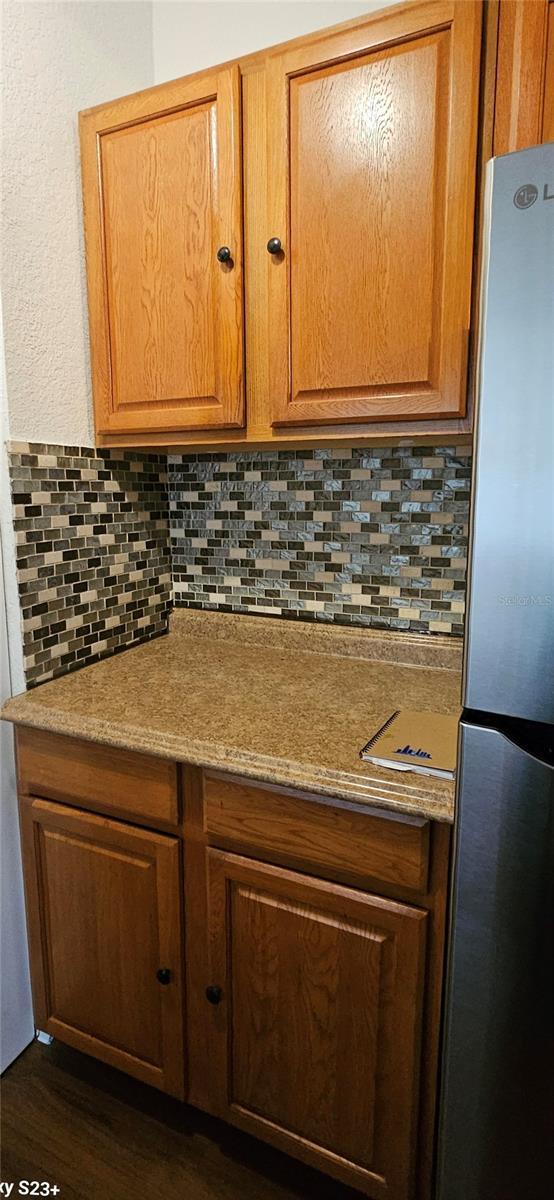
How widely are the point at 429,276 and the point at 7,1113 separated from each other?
5.95ft

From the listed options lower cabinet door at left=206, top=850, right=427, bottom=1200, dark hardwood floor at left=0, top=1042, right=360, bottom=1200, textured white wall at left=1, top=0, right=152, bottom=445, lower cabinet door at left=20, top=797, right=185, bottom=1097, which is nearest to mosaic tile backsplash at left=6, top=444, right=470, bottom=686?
textured white wall at left=1, top=0, right=152, bottom=445

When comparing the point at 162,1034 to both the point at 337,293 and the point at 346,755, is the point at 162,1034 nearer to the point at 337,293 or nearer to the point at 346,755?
the point at 346,755

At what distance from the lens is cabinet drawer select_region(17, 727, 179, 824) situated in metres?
1.15

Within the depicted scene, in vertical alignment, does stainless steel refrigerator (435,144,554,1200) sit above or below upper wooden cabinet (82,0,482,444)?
below

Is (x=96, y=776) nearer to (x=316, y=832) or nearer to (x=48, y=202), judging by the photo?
(x=316, y=832)

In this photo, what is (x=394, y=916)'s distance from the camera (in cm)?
96

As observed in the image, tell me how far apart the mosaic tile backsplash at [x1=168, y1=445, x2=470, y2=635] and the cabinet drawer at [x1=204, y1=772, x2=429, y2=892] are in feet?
2.02

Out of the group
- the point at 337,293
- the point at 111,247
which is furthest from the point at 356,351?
the point at 111,247

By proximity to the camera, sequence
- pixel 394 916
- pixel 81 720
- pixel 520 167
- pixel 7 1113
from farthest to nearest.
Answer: pixel 7 1113, pixel 81 720, pixel 394 916, pixel 520 167

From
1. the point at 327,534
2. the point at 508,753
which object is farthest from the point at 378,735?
the point at 327,534

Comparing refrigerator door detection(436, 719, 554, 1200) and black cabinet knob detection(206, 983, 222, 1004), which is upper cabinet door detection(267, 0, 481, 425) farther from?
black cabinet knob detection(206, 983, 222, 1004)

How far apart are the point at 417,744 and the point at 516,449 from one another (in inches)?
20.6

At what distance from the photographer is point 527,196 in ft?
2.22

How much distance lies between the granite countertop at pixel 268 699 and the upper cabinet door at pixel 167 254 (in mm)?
545
